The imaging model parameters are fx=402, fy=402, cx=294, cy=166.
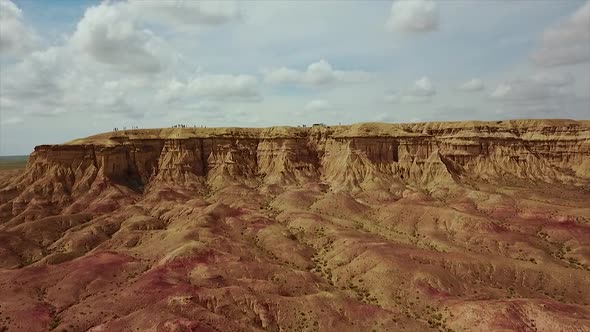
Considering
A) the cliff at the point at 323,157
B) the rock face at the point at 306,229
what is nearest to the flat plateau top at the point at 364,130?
the cliff at the point at 323,157

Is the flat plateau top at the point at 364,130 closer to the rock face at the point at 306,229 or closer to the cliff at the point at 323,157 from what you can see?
the cliff at the point at 323,157

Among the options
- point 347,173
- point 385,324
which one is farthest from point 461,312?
point 347,173

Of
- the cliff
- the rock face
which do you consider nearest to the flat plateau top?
the cliff

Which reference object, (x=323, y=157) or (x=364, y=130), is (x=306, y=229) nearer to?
(x=323, y=157)

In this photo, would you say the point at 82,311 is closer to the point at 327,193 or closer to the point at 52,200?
the point at 52,200

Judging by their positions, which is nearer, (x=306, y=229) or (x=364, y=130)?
(x=306, y=229)

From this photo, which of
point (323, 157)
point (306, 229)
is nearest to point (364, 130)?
point (323, 157)

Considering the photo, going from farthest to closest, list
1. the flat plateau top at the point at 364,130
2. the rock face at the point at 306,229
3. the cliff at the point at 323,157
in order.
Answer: the flat plateau top at the point at 364,130 → the cliff at the point at 323,157 → the rock face at the point at 306,229
